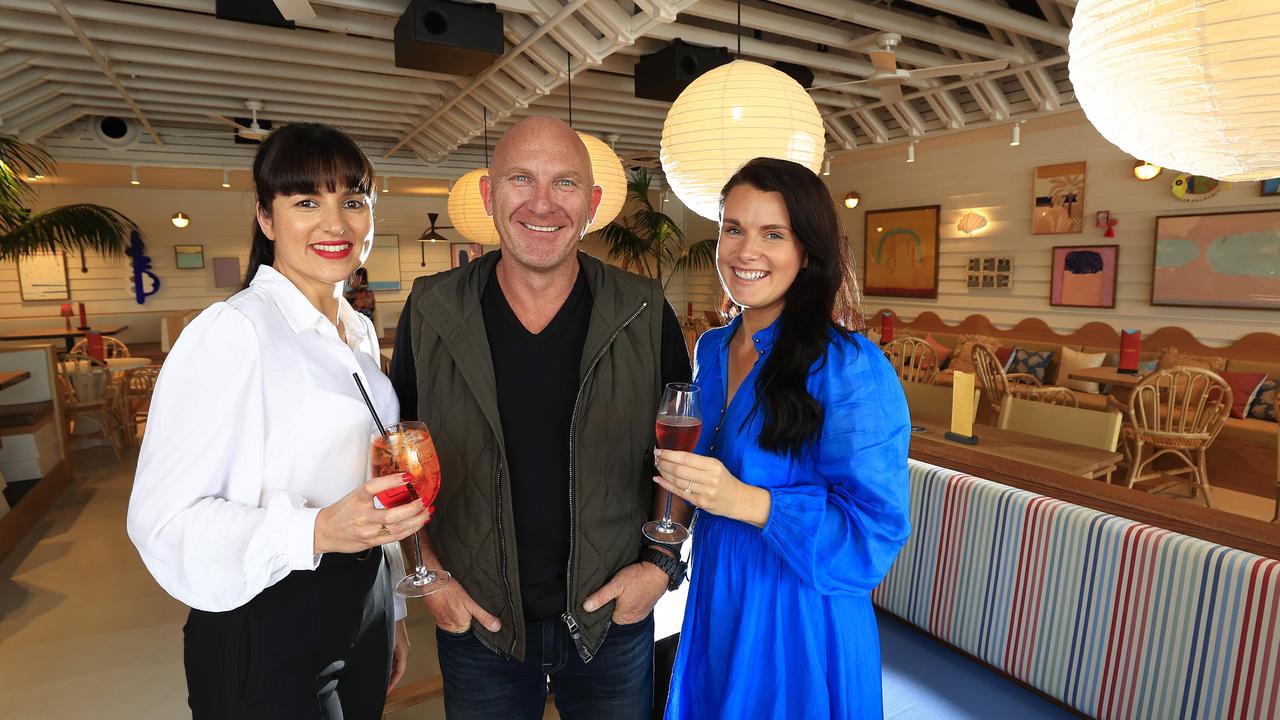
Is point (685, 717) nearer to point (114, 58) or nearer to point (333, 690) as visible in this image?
point (333, 690)

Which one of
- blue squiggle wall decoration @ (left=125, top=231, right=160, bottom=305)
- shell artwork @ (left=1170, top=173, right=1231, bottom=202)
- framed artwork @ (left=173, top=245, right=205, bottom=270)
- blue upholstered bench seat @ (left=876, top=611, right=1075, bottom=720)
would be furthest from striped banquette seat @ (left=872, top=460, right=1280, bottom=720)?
blue squiggle wall decoration @ (left=125, top=231, right=160, bottom=305)

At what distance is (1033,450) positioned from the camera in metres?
3.45

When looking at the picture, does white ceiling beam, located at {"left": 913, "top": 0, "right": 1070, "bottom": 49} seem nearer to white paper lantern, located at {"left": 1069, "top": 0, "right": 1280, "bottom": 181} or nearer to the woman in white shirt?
white paper lantern, located at {"left": 1069, "top": 0, "right": 1280, "bottom": 181}

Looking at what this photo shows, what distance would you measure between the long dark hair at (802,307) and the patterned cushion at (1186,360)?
21.8 feet

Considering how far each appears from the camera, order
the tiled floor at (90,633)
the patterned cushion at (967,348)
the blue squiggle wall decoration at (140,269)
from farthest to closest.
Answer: the blue squiggle wall decoration at (140,269) < the patterned cushion at (967,348) < the tiled floor at (90,633)

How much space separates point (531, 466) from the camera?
5.12 feet

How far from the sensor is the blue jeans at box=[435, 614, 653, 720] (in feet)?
5.15

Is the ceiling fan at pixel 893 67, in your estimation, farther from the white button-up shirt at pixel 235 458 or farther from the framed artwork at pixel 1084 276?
the white button-up shirt at pixel 235 458

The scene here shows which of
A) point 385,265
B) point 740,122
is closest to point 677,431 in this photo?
point 740,122

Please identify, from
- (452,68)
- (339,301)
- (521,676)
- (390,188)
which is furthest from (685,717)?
(390,188)

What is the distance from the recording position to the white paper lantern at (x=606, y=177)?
3627mm

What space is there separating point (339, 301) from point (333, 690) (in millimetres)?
824

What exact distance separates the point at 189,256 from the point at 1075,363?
14.1m

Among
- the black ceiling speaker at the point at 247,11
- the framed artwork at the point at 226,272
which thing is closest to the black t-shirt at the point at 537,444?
the black ceiling speaker at the point at 247,11
